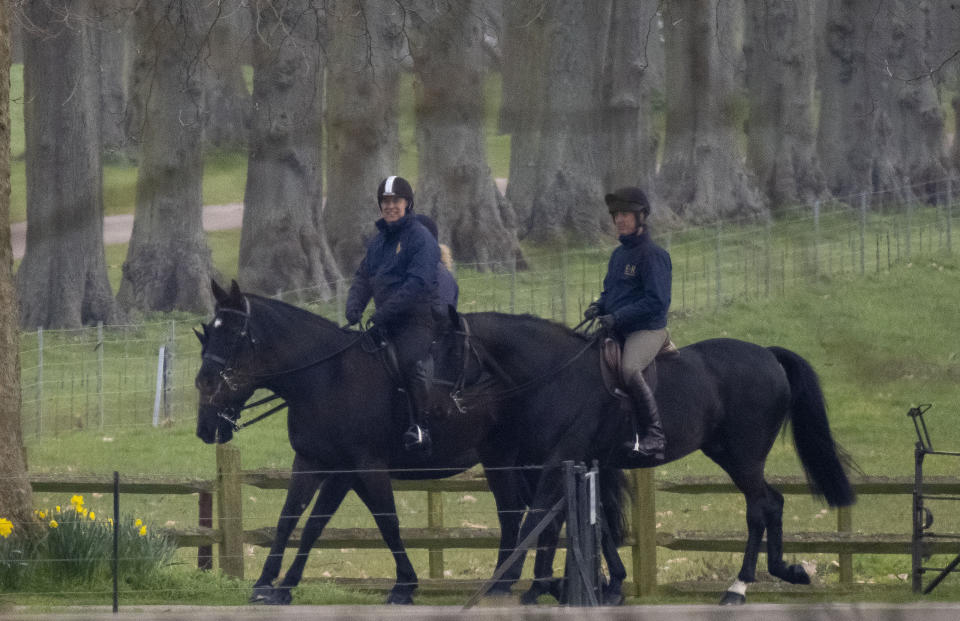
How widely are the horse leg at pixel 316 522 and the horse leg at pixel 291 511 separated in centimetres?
8

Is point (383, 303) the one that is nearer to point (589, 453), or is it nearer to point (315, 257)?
point (589, 453)

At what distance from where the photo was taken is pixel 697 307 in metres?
25.5

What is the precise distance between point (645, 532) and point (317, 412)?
253 centimetres

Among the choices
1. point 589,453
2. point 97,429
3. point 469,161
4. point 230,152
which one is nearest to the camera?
point 589,453

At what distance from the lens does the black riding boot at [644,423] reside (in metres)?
11.3

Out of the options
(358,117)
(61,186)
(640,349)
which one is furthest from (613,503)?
(61,186)

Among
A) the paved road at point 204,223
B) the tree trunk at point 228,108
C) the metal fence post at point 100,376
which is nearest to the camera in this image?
the metal fence post at point 100,376

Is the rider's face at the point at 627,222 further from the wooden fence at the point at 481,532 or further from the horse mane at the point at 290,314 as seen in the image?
the horse mane at the point at 290,314

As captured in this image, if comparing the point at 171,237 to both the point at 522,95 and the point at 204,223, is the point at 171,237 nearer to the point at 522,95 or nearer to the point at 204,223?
the point at 204,223

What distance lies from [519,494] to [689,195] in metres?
19.0

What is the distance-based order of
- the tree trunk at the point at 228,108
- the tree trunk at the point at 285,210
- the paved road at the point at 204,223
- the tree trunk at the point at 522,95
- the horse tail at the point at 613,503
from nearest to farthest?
the horse tail at the point at 613,503 < the tree trunk at the point at 522,95 < the tree trunk at the point at 228,108 < the tree trunk at the point at 285,210 < the paved road at the point at 204,223

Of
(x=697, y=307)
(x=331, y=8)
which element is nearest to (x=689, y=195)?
(x=697, y=307)

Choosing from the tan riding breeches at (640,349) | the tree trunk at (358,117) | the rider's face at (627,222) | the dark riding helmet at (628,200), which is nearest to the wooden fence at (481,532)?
the tan riding breeches at (640,349)

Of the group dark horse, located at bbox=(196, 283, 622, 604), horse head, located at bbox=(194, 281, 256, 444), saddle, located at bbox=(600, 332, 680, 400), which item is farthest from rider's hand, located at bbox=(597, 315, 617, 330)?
horse head, located at bbox=(194, 281, 256, 444)
